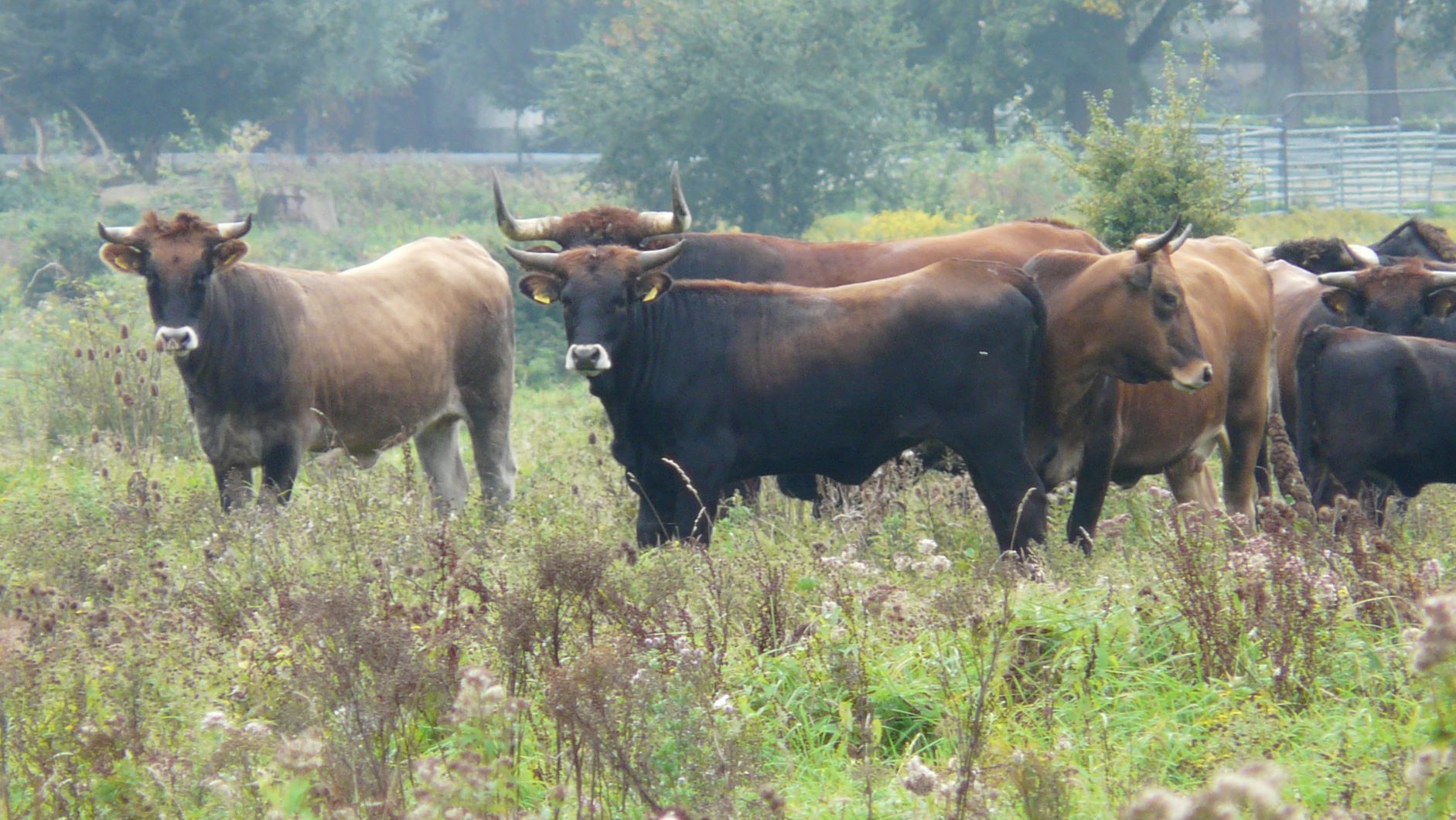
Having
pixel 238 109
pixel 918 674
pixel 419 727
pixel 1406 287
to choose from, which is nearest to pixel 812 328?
pixel 918 674

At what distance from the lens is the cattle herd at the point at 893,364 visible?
7.19 meters

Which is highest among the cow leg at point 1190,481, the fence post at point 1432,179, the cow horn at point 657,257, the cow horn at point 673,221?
the cow horn at point 657,257

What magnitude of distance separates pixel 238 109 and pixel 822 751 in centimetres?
3600

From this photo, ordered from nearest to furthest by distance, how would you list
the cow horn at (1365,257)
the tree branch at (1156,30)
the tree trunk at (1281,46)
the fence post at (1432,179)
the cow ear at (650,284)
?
1. the cow ear at (650,284)
2. the cow horn at (1365,257)
3. the fence post at (1432,179)
4. the tree branch at (1156,30)
5. the tree trunk at (1281,46)

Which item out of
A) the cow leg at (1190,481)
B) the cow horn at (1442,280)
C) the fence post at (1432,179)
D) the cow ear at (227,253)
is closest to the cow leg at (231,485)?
the cow ear at (227,253)

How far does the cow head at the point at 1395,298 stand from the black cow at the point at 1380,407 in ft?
4.45

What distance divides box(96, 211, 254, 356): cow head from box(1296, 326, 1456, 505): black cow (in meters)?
5.44

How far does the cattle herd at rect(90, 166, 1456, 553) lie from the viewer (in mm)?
7191

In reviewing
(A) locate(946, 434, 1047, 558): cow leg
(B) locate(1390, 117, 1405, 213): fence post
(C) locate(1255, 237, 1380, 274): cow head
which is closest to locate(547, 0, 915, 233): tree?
(B) locate(1390, 117, 1405, 213): fence post

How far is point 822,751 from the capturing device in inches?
187

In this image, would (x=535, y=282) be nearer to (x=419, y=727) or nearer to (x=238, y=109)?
(x=419, y=727)

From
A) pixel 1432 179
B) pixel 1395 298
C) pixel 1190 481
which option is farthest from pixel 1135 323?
pixel 1432 179

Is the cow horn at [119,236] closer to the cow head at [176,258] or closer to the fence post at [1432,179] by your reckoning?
the cow head at [176,258]

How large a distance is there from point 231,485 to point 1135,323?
4.48 m
